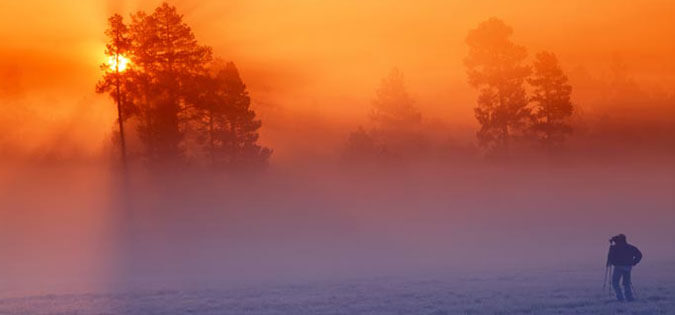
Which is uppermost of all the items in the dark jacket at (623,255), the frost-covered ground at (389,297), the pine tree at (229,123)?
the pine tree at (229,123)

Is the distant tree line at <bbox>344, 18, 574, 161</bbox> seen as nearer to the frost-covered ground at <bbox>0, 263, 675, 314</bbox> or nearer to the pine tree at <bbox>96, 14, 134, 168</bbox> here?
the pine tree at <bbox>96, 14, 134, 168</bbox>

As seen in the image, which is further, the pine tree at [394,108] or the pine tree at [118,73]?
the pine tree at [394,108]

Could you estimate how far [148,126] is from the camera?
207 ft

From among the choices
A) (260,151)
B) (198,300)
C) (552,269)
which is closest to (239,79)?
(260,151)

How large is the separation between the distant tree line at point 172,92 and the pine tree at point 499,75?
17.1 m

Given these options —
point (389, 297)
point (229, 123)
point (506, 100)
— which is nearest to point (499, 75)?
point (506, 100)

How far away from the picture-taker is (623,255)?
86.5 ft

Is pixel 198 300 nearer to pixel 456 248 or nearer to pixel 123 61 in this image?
pixel 456 248

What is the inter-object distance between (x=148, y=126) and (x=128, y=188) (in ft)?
12.8

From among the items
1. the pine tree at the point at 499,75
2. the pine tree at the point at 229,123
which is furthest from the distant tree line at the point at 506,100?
the pine tree at the point at 229,123

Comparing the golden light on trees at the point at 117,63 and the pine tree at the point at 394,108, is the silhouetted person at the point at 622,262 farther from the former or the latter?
the pine tree at the point at 394,108

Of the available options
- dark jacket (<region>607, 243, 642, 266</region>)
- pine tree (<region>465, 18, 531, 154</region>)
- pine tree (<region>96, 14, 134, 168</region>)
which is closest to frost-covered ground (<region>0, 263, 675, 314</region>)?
dark jacket (<region>607, 243, 642, 266</region>)

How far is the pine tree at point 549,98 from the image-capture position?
249 ft

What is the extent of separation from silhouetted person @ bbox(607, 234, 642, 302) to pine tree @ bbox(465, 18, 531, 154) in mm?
47111
